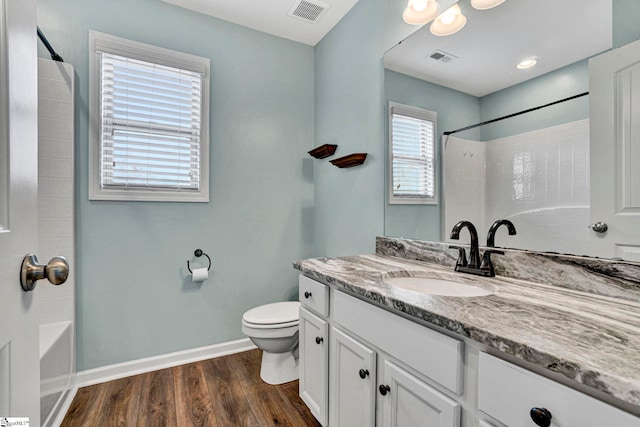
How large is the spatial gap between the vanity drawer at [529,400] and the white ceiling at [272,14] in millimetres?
2382

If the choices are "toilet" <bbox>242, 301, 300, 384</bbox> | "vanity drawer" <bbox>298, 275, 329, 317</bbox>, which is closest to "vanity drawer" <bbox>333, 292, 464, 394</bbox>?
"vanity drawer" <bbox>298, 275, 329, 317</bbox>

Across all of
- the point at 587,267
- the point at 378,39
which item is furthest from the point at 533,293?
the point at 378,39

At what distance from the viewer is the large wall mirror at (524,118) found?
1.04m

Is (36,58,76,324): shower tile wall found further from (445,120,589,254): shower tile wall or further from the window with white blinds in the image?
(445,120,589,254): shower tile wall

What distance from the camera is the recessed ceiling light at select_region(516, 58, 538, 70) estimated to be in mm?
1210

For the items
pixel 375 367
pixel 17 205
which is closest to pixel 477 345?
pixel 375 367

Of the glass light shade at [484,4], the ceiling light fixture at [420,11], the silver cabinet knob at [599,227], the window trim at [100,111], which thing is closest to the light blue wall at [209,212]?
the window trim at [100,111]

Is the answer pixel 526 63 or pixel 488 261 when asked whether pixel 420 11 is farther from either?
pixel 488 261

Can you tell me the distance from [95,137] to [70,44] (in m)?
0.60

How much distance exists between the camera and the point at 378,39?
1970 millimetres

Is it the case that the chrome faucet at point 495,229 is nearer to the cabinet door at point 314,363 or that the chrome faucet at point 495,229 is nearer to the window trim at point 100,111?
the cabinet door at point 314,363

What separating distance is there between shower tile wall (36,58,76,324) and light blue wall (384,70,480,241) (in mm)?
1969

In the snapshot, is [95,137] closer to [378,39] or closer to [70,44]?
[70,44]

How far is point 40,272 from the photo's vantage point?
600mm
